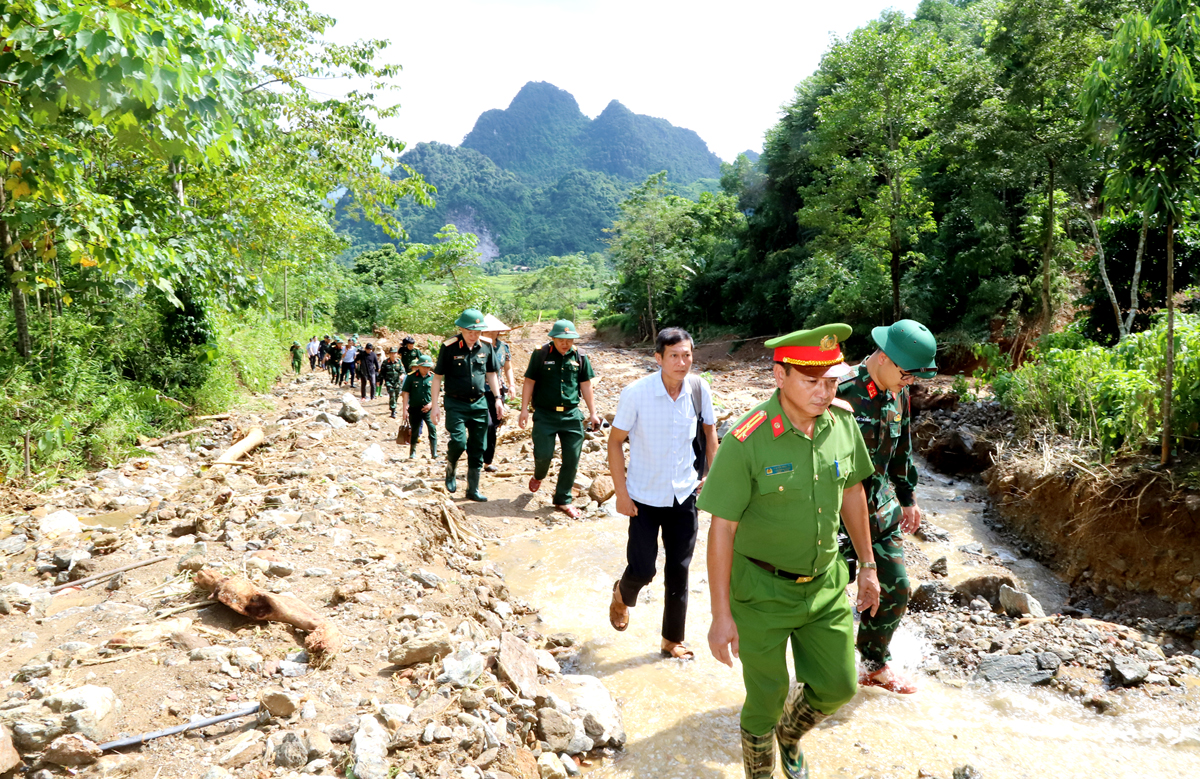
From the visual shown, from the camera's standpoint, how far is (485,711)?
294 cm

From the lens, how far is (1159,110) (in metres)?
5.23

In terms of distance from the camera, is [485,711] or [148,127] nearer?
[485,711]

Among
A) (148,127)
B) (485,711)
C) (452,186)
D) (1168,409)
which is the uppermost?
(452,186)

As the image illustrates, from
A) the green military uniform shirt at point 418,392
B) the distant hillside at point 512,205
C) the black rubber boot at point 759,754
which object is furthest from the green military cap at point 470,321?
the distant hillside at point 512,205

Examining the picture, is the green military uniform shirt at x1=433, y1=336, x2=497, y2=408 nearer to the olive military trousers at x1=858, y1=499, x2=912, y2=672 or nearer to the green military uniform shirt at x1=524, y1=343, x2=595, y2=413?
the green military uniform shirt at x1=524, y1=343, x2=595, y2=413

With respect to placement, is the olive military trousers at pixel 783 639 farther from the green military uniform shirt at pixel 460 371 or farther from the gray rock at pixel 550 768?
the green military uniform shirt at pixel 460 371

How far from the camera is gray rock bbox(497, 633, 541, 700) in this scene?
10.7 ft

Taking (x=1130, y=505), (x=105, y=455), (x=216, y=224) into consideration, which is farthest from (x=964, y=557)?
(x=216, y=224)

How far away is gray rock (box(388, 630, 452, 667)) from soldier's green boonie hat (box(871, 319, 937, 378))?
2503 millimetres

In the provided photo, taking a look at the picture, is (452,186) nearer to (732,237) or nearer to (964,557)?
(732,237)

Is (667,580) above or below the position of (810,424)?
below

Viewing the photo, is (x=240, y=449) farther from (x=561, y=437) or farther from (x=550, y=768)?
(x=550, y=768)

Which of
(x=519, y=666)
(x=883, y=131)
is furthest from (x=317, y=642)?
(x=883, y=131)

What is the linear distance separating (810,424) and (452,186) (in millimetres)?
157708
